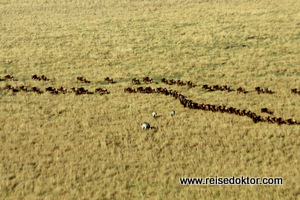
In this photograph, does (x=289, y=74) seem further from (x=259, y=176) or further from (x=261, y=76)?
(x=259, y=176)

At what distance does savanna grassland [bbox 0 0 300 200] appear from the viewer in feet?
38.6

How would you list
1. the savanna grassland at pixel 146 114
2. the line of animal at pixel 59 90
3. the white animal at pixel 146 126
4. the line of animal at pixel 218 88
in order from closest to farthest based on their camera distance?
1. the savanna grassland at pixel 146 114
2. the white animal at pixel 146 126
3. the line of animal at pixel 218 88
4. the line of animal at pixel 59 90

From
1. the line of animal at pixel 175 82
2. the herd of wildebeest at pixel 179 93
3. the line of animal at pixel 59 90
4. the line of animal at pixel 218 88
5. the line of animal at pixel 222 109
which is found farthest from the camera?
the line of animal at pixel 175 82

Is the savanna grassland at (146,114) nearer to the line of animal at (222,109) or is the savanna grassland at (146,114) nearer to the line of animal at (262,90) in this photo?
the line of animal at (222,109)

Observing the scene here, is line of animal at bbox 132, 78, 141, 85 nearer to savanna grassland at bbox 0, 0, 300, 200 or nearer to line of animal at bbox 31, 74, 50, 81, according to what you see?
savanna grassland at bbox 0, 0, 300, 200

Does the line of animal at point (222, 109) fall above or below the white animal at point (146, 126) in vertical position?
below

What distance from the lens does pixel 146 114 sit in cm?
1825

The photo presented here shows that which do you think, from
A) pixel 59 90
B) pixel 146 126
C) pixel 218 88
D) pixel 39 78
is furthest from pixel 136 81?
pixel 146 126

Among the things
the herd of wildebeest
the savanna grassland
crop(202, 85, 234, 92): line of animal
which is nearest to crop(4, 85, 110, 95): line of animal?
the herd of wildebeest

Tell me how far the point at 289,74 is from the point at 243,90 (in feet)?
21.5

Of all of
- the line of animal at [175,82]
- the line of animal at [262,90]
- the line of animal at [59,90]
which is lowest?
the line of animal at [262,90]

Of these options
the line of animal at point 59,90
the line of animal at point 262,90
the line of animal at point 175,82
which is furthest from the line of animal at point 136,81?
the line of animal at point 262,90

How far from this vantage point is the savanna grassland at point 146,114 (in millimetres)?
11773

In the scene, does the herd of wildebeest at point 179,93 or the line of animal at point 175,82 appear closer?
the herd of wildebeest at point 179,93
